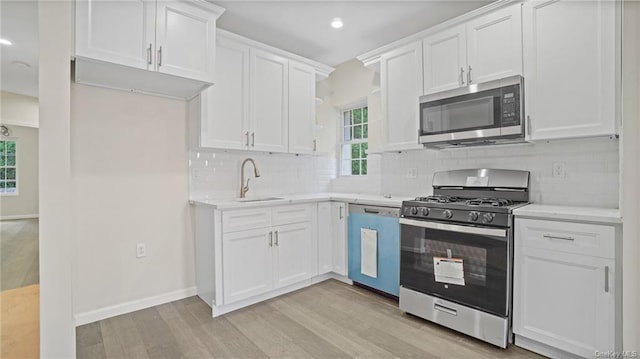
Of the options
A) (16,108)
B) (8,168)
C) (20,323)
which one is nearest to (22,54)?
(16,108)

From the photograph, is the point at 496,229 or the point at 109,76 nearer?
the point at 496,229

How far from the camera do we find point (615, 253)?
175 cm

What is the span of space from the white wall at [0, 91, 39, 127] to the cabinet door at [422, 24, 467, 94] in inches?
109

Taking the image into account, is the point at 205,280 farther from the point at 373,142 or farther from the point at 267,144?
the point at 373,142

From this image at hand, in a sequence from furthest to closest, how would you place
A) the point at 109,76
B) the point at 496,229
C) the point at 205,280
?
1. the point at 205,280
2. the point at 109,76
3. the point at 496,229

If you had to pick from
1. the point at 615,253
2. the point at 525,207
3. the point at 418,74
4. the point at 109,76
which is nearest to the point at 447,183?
the point at 525,207

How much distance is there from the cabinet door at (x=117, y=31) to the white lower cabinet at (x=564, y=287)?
2.86 m

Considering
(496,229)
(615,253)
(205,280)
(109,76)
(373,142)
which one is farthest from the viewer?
(373,142)

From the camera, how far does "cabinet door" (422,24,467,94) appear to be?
2.66 meters

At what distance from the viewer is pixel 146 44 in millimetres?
2250

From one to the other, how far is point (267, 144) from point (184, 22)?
1293 mm

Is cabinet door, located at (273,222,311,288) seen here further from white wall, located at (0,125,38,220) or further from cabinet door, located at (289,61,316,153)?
white wall, located at (0,125,38,220)

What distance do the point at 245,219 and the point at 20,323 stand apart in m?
1.52

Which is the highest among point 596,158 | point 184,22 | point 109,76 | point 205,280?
point 184,22
